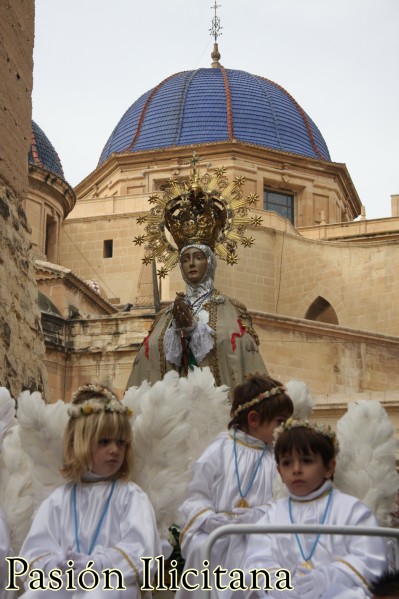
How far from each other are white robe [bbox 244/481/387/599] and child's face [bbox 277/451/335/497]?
0.05 meters

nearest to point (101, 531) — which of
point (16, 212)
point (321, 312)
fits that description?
point (16, 212)

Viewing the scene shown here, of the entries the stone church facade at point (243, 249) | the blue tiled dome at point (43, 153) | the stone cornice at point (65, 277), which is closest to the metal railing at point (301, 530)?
the stone church facade at point (243, 249)

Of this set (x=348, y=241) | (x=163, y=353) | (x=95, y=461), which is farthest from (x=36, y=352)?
(x=348, y=241)

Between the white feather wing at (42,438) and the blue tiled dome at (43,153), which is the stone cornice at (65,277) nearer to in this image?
the blue tiled dome at (43,153)

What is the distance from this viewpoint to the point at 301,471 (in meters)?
6.30

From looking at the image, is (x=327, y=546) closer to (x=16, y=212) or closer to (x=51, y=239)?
(x=16, y=212)

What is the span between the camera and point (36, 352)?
10.8 metres

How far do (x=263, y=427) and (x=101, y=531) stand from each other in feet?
4.14

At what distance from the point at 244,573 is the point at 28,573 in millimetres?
962

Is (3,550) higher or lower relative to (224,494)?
lower

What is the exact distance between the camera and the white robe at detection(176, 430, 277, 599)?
6594 millimetres

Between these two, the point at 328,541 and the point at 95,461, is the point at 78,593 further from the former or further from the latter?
the point at 328,541

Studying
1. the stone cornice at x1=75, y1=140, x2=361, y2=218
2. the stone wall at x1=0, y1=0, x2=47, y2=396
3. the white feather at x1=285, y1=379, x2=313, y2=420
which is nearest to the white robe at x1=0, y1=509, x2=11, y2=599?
the white feather at x1=285, y1=379, x2=313, y2=420

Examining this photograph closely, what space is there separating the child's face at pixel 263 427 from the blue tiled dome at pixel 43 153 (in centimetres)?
2649
